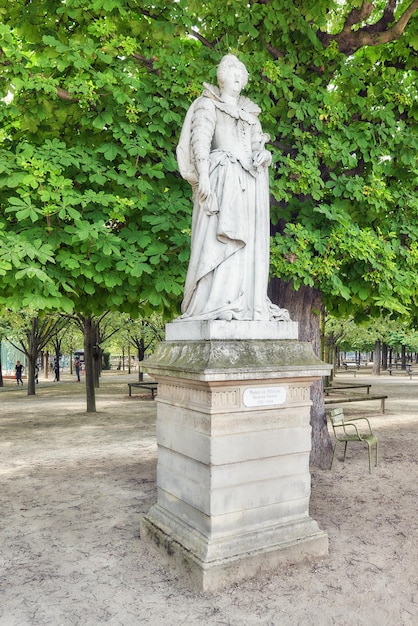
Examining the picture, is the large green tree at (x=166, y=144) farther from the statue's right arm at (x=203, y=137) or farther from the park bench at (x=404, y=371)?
the park bench at (x=404, y=371)

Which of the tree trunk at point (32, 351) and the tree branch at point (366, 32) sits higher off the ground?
the tree branch at point (366, 32)

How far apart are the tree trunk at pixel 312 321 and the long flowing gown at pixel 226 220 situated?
392 cm

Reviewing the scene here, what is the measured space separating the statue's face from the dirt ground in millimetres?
4783

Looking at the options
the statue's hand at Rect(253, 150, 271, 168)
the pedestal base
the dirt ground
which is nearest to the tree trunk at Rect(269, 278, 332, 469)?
the dirt ground

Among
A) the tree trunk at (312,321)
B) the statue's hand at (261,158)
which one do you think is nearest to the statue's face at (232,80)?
the statue's hand at (261,158)

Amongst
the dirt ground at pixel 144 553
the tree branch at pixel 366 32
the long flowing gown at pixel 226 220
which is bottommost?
the dirt ground at pixel 144 553

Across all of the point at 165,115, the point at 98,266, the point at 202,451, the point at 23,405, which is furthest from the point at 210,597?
the point at 23,405

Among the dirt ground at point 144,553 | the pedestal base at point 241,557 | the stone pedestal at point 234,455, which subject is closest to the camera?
the dirt ground at point 144,553

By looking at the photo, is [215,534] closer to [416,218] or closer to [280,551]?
[280,551]

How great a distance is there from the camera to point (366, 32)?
8320 millimetres

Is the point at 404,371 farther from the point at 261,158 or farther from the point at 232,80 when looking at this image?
the point at 232,80

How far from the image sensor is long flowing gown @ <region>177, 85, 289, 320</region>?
500cm

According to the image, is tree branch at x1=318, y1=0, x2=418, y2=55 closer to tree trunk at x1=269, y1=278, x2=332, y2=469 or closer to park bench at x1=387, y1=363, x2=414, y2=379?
tree trunk at x1=269, y1=278, x2=332, y2=469

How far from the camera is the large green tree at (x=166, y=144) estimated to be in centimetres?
633
